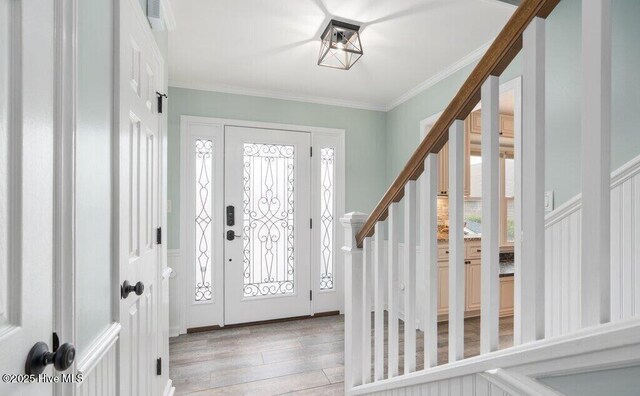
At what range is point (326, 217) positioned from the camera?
3.73 m

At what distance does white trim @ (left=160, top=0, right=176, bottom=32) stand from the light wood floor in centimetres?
241

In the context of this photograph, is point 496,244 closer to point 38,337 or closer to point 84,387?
point 38,337

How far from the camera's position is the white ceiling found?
6.90 feet

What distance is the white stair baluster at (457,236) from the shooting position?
94 centimetres

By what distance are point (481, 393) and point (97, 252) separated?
46.9 inches

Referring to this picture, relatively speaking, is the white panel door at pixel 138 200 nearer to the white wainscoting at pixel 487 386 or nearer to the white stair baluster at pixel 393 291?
the white stair baluster at pixel 393 291

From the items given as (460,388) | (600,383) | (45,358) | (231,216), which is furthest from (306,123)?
(600,383)

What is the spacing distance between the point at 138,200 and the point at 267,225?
2081 mm

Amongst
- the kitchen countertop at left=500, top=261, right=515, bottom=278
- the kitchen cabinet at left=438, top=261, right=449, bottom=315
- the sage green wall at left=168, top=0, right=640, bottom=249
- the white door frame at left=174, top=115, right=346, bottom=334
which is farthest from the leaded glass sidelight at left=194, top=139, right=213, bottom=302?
the kitchen countertop at left=500, top=261, right=515, bottom=278

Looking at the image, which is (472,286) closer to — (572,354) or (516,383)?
(516,383)

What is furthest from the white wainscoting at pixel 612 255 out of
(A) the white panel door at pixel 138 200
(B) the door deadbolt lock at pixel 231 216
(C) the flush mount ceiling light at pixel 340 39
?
(B) the door deadbolt lock at pixel 231 216

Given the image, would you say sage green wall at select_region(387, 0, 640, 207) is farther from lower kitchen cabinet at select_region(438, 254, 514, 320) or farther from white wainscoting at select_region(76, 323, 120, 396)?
white wainscoting at select_region(76, 323, 120, 396)

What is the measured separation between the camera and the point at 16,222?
62 cm

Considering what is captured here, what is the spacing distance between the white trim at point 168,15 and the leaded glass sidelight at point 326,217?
1.94 meters
